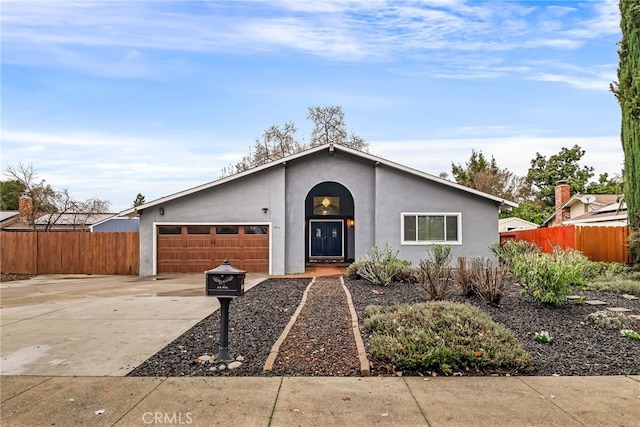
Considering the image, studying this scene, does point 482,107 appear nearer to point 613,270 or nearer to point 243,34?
point 613,270

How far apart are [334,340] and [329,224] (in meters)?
15.3

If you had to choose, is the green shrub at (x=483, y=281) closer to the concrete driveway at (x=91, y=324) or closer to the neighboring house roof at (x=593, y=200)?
the concrete driveway at (x=91, y=324)

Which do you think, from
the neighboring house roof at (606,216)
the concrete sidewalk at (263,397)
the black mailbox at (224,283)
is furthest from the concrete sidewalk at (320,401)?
the neighboring house roof at (606,216)

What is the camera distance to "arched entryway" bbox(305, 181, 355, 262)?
19.6 meters

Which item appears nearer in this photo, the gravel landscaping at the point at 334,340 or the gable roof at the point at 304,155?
the gravel landscaping at the point at 334,340

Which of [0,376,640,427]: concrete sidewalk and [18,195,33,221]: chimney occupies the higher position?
[18,195,33,221]: chimney

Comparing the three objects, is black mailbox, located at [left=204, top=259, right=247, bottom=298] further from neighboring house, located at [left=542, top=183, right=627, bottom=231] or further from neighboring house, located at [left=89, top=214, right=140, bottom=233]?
neighboring house, located at [left=89, top=214, right=140, bottom=233]

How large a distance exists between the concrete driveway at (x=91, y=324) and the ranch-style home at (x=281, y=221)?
315cm

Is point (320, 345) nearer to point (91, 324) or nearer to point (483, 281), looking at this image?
point (483, 281)

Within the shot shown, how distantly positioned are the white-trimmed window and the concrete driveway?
21.7 ft

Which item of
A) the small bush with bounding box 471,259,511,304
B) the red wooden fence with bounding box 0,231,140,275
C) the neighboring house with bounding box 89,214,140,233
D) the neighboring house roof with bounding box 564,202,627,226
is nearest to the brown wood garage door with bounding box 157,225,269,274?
the red wooden fence with bounding box 0,231,140,275

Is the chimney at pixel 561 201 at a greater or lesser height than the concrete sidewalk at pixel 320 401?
greater

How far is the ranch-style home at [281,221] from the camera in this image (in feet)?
51.5

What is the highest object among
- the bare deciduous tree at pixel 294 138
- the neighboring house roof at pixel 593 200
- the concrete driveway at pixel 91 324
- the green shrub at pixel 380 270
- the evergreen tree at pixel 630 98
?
the bare deciduous tree at pixel 294 138
